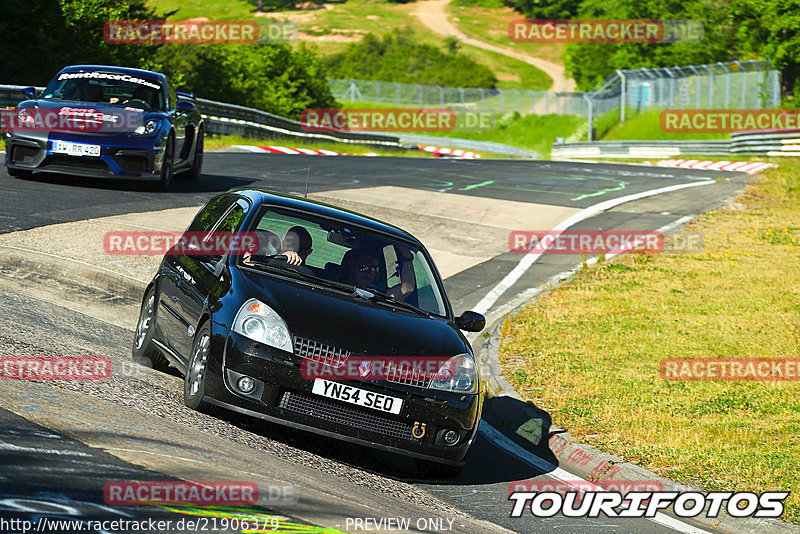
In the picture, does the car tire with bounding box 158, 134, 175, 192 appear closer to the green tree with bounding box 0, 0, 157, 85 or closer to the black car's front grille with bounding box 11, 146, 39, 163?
the black car's front grille with bounding box 11, 146, 39, 163

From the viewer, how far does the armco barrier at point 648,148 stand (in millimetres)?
38250

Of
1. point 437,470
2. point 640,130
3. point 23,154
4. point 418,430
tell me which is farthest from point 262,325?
point 640,130

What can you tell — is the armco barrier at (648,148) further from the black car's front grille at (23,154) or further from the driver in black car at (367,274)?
the driver in black car at (367,274)

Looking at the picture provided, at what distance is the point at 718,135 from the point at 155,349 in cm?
4212

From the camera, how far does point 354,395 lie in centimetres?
642

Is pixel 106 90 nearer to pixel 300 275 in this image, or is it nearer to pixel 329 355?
pixel 300 275

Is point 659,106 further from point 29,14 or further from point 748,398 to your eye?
point 748,398

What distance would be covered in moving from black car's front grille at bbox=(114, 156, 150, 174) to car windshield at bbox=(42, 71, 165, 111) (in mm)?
771

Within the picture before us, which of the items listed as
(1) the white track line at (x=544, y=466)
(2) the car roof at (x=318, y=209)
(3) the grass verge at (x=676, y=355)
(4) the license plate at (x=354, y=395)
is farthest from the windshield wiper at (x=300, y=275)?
(3) the grass verge at (x=676, y=355)

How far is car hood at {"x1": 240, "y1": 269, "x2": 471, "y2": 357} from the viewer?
21.5ft

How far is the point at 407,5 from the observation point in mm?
141125

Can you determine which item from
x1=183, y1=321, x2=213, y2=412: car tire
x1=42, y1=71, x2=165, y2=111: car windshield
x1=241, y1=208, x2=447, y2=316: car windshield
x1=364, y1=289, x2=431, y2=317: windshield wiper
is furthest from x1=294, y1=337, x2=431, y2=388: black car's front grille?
x1=42, y1=71, x2=165, y2=111: car windshield

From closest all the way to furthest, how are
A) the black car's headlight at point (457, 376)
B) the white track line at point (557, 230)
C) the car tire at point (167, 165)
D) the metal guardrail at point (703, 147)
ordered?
the black car's headlight at point (457, 376) < the white track line at point (557, 230) < the car tire at point (167, 165) < the metal guardrail at point (703, 147)

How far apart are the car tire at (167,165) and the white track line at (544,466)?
8.92m
